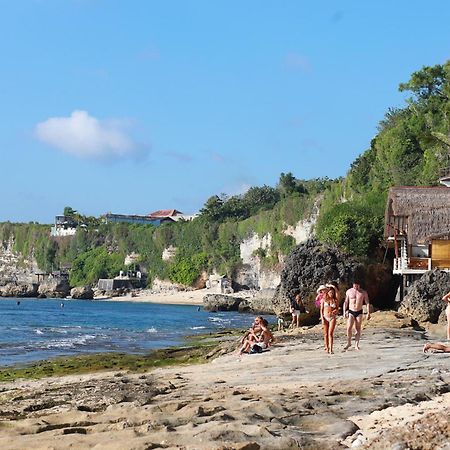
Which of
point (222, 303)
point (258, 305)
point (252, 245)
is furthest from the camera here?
point (252, 245)

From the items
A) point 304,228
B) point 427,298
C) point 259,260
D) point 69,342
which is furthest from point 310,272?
point 259,260

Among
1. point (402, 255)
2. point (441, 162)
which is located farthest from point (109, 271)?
point (402, 255)

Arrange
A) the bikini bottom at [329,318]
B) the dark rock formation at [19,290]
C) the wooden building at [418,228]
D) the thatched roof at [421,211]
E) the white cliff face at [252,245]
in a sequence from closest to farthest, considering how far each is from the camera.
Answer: the bikini bottom at [329,318]
the wooden building at [418,228]
the thatched roof at [421,211]
the white cliff face at [252,245]
the dark rock formation at [19,290]

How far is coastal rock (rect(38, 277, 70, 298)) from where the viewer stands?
125 meters

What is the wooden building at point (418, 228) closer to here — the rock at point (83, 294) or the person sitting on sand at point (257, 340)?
the person sitting on sand at point (257, 340)

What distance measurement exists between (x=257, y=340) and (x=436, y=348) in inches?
208

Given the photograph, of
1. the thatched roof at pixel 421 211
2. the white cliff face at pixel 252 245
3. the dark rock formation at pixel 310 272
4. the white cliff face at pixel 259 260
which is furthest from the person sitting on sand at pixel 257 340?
the white cliff face at pixel 252 245

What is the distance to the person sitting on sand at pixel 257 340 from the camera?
1844 centimetres

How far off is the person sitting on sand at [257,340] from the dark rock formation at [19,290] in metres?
109

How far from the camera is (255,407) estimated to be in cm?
921

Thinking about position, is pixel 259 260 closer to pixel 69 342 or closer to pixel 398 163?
pixel 398 163

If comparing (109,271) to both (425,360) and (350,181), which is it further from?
(425,360)

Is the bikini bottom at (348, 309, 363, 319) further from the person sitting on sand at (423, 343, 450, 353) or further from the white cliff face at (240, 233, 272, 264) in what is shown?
the white cliff face at (240, 233, 272, 264)

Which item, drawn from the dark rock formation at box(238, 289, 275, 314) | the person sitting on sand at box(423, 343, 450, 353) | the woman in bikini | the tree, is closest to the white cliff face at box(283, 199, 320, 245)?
the dark rock formation at box(238, 289, 275, 314)
